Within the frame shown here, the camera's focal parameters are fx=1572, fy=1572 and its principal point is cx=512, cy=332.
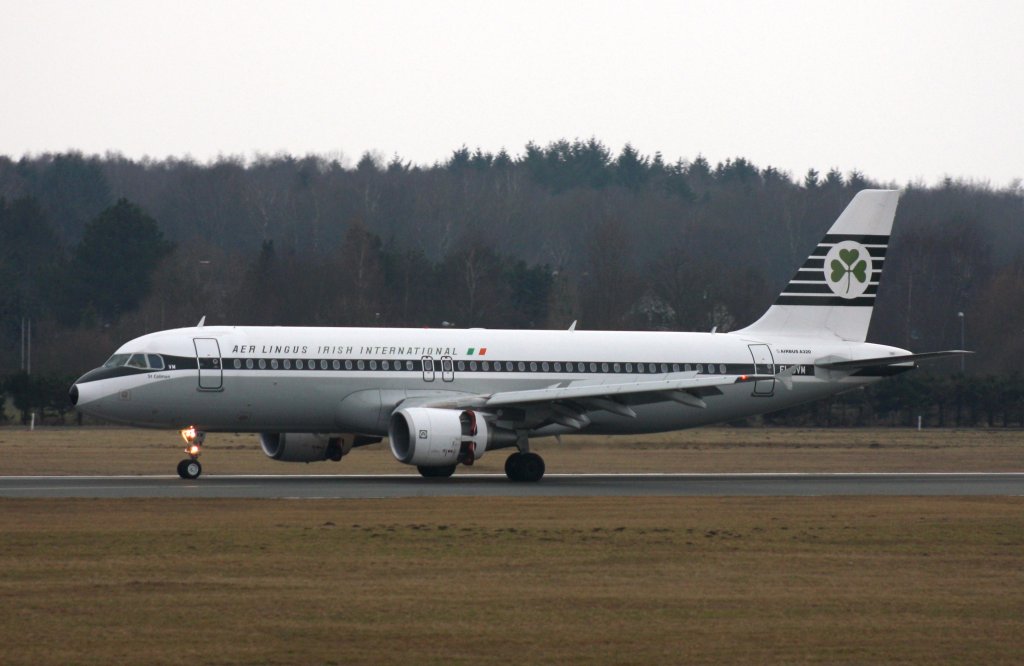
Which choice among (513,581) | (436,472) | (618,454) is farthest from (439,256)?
(513,581)

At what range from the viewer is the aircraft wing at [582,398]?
121ft

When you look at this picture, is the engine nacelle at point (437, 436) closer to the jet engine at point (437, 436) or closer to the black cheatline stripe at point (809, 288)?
the jet engine at point (437, 436)

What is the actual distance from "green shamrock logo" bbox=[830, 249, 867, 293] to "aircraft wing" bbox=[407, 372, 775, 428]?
286 inches

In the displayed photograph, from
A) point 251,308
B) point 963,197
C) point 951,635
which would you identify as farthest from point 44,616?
point 963,197

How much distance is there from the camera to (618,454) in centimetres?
4934

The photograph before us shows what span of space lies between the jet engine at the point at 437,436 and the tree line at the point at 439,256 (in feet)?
129

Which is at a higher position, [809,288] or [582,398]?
[809,288]

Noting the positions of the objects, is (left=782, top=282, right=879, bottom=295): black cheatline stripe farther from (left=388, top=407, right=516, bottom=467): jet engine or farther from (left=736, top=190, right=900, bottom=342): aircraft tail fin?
(left=388, top=407, right=516, bottom=467): jet engine

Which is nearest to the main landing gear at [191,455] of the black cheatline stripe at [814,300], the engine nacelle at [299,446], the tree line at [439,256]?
the engine nacelle at [299,446]

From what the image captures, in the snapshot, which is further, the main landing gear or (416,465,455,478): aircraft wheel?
(416,465,455,478): aircraft wheel

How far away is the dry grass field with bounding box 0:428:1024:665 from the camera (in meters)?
14.9

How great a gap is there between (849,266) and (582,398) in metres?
11.2

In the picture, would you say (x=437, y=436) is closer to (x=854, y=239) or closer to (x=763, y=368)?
(x=763, y=368)

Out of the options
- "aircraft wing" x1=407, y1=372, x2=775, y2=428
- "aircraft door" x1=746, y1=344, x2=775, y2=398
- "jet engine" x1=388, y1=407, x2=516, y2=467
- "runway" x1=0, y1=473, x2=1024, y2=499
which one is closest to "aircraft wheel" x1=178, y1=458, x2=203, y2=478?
"runway" x1=0, y1=473, x2=1024, y2=499
